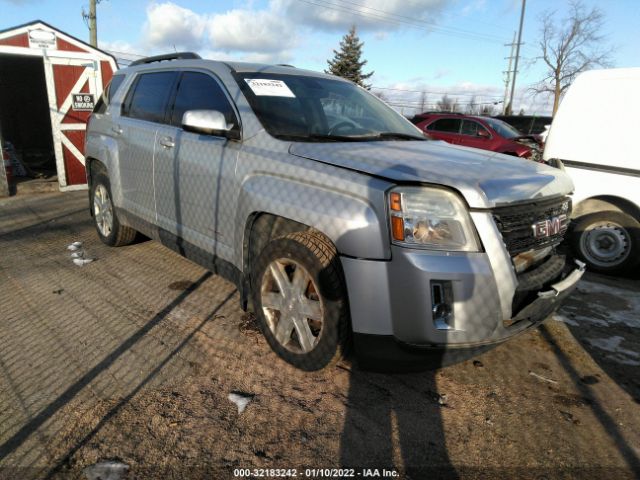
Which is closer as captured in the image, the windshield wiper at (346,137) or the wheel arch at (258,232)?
the wheel arch at (258,232)

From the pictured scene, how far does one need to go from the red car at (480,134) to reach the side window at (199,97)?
8.68 metres

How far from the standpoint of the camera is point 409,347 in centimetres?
224

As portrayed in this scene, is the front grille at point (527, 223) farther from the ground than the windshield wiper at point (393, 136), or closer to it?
closer to it

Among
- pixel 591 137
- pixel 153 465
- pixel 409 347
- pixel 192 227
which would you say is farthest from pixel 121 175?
pixel 591 137

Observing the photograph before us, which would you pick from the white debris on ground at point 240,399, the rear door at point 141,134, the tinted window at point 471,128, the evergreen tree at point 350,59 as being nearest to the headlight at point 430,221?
the white debris on ground at point 240,399

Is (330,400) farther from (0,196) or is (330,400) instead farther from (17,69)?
(17,69)

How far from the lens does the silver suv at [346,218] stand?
2.19m

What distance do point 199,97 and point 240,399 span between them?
2.30 m

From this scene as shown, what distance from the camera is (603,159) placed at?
4.61 meters

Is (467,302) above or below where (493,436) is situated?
above

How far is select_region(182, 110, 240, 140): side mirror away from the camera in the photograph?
2.91 metres

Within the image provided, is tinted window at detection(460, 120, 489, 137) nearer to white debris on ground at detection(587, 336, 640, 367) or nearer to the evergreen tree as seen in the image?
white debris on ground at detection(587, 336, 640, 367)

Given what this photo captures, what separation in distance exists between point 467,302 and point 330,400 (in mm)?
966

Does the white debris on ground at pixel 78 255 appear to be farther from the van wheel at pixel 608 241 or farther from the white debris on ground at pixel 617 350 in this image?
the van wheel at pixel 608 241
